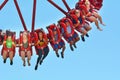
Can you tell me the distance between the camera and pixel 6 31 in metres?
29.9

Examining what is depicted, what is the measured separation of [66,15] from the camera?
30.0 meters

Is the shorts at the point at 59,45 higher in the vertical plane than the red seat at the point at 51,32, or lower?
lower

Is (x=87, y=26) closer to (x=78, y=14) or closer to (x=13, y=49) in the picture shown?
(x=78, y=14)

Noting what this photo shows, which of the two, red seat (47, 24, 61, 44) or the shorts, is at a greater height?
red seat (47, 24, 61, 44)

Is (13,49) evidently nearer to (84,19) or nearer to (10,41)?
(10,41)

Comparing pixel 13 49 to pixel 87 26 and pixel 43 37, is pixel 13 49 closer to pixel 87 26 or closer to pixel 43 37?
pixel 43 37

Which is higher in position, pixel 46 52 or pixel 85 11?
pixel 85 11

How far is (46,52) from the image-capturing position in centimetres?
2970

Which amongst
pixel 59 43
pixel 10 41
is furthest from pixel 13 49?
pixel 59 43

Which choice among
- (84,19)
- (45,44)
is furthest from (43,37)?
(84,19)

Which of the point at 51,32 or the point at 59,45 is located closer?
the point at 51,32

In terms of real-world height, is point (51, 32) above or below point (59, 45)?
above

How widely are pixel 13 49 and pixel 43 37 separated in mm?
1594

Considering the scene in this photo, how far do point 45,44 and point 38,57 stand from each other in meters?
0.74
